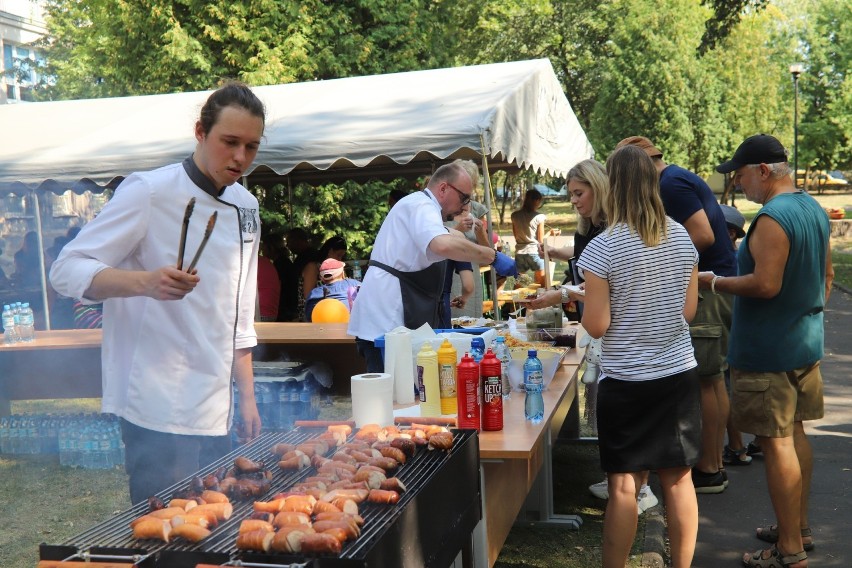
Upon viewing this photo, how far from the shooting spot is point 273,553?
175 centimetres

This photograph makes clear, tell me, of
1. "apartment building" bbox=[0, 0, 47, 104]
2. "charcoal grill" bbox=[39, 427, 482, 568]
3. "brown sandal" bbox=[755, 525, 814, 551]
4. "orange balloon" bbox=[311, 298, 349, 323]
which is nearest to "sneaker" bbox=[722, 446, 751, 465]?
"brown sandal" bbox=[755, 525, 814, 551]

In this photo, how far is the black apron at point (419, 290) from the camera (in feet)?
14.6

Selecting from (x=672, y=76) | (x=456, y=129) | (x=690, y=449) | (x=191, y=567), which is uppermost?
(x=672, y=76)

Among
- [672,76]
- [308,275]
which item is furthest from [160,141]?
[672,76]

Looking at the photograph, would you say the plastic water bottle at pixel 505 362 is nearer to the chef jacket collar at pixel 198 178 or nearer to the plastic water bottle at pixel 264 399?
the chef jacket collar at pixel 198 178

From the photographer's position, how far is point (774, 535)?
4.42 meters

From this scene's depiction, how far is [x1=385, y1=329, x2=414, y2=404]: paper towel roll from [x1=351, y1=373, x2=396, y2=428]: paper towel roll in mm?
521

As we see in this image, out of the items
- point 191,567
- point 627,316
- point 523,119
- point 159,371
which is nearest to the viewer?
point 191,567

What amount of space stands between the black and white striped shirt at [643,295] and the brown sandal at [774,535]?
1.65 meters

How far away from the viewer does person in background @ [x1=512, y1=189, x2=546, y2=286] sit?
1202 cm

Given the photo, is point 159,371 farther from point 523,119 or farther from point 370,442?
A: point 523,119

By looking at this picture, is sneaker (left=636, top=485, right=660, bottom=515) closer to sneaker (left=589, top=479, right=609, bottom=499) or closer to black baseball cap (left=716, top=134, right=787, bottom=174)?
sneaker (left=589, top=479, right=609, bottom=499)

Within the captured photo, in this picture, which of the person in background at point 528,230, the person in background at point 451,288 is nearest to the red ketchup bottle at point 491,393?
the person in background at point 451,288

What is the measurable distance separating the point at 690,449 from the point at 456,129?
3868 millimetres
